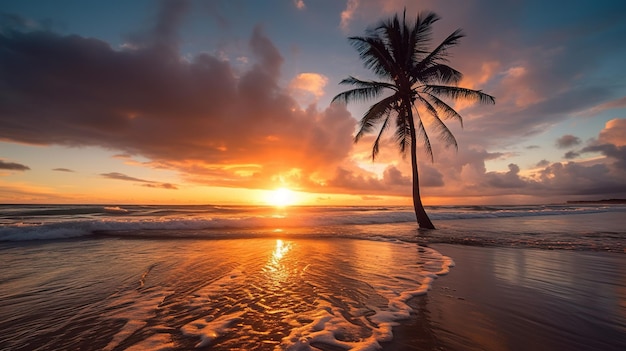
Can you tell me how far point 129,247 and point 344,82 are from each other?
12.8 meters


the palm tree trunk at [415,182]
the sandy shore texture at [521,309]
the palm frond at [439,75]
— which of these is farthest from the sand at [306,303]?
the palm frond at [439,75]

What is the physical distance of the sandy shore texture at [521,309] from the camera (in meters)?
2.50

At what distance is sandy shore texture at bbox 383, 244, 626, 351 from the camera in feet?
8.21

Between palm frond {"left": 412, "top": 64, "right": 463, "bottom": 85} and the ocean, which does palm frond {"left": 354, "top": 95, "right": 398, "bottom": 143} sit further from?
the ocean

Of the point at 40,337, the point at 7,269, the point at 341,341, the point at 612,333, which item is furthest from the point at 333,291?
the point at 7,269

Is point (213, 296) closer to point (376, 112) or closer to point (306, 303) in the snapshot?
point (306, 303)

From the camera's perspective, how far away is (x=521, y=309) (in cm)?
Answer: 328

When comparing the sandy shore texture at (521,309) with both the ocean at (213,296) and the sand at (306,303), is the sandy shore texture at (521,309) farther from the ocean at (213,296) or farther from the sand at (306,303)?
the ocean at (213,296)

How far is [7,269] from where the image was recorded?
5633mm

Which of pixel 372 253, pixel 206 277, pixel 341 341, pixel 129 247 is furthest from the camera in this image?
pixel 129 247

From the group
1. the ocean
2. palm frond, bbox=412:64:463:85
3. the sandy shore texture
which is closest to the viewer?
the sandy shore texture

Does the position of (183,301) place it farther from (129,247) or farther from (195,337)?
(129,247)

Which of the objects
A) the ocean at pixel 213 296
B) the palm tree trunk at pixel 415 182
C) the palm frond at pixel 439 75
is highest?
the palm frond at pixel 439 75

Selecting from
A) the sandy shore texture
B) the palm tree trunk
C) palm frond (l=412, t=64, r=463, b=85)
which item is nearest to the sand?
the sandy shore texture
